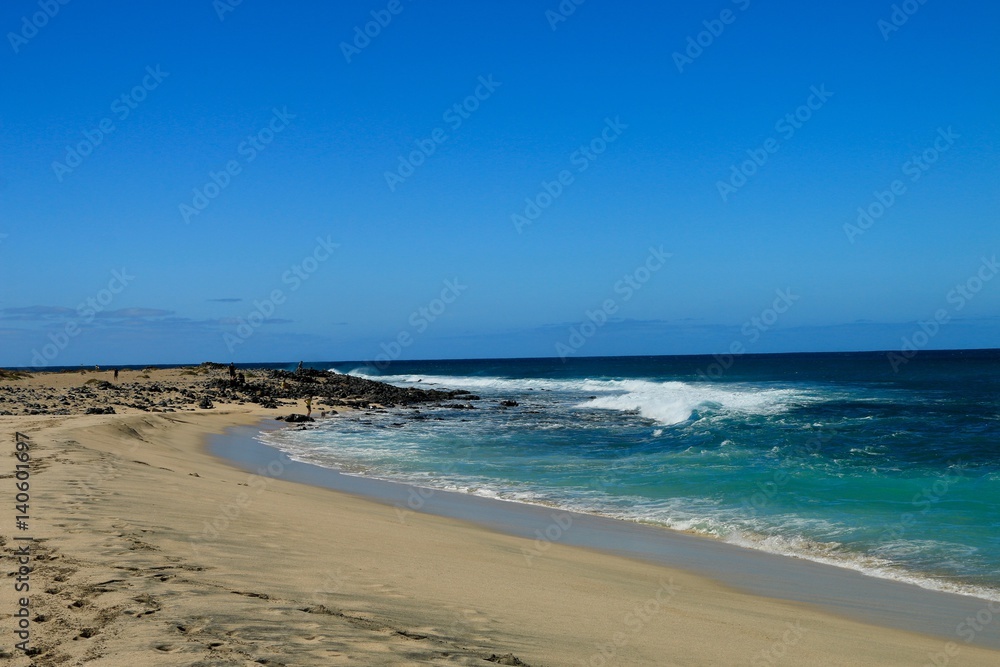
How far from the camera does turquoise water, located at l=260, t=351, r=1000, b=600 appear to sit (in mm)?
10016

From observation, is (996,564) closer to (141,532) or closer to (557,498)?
(557,498)

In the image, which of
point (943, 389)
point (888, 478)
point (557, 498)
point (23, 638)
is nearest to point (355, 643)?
point (23, 638)

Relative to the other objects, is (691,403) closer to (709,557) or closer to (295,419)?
(295,419)

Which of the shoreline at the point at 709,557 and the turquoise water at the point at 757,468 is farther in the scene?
the turquoise water at the point at 757,468

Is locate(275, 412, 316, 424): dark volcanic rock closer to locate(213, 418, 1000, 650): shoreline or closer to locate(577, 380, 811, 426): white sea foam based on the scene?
locate(213, 418, 1000, 650): shoreline

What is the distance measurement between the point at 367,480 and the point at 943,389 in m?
43.9

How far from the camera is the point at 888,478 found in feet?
49.0

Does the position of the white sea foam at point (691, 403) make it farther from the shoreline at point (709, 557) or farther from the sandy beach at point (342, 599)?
the sandy beach at point (342, 599)

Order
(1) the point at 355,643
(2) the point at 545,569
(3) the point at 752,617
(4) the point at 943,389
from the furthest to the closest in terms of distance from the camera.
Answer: (4) the point at 943,389, (2) the point at 545,569, (3) the point at 752,617, (1) the point at 355,643

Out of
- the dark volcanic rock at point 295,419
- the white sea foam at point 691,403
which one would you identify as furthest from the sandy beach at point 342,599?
the white sea foam at point 691,403

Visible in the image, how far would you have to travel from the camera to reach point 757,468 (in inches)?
638

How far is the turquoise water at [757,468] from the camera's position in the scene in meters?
10.0

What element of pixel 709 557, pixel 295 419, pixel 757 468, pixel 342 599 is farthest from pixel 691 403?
pixel 342 599

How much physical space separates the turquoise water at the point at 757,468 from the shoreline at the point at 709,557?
0.47m
